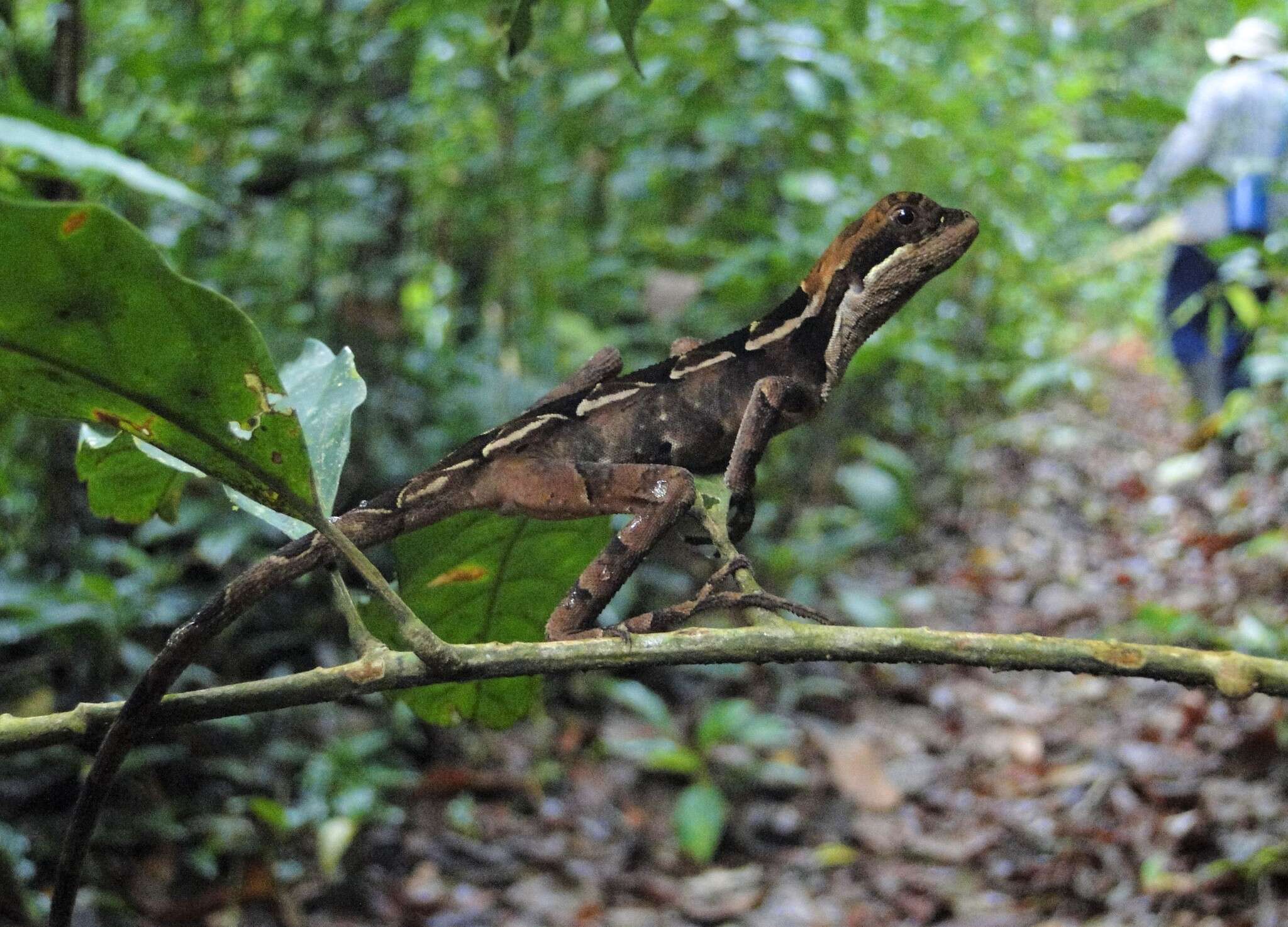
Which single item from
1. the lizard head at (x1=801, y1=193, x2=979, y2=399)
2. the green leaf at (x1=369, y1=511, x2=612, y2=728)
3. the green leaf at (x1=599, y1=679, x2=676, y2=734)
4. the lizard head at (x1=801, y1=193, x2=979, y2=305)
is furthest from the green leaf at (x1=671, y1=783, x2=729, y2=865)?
the lizard head at (x1=801, y1=193, x2=979, y2=305)

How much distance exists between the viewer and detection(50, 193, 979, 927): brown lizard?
1697mm

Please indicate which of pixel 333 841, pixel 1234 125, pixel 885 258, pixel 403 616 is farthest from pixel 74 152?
pixel 1234 125

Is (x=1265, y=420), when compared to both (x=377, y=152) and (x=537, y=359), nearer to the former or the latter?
(x=537, y=359)

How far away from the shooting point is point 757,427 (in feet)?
6.04

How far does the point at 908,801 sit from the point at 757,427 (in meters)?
3.06

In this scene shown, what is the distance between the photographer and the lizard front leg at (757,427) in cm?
180

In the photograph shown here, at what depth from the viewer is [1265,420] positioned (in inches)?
267

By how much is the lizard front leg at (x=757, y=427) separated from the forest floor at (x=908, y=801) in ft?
7.44

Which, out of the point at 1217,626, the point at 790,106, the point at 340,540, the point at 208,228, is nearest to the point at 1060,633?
the point at 1217,626

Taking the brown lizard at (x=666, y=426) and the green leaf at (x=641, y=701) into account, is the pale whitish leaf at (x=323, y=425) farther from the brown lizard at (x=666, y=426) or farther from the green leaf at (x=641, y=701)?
the green leaf at (x=641, y=701)

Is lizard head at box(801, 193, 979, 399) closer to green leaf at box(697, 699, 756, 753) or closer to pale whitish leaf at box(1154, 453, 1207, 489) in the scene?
green leaf at box(697, 699, 756, 753)

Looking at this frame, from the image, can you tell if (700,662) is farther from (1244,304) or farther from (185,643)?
(1244,304)

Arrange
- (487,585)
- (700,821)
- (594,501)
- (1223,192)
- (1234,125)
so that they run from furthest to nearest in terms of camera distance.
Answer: (1223,192) < (1234,125) < (700,821) < (594,501) < (487,585)

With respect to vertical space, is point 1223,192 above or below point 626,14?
above
